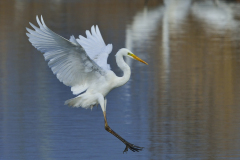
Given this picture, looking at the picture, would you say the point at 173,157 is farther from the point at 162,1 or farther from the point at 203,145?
the point at 162,1

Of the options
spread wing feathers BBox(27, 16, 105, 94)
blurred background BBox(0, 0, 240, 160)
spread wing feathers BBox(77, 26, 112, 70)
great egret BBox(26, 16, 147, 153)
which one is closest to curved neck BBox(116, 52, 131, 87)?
great egret BBox(26, 16, 147, 153)

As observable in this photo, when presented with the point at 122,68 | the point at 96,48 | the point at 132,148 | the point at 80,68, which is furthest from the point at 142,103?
the point at 132,148

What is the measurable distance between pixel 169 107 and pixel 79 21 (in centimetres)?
1036

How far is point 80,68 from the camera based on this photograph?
638cm

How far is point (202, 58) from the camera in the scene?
11.8 metres

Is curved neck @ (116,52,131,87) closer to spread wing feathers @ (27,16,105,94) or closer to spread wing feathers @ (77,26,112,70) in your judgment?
spread wing feathers @ (27,16,105,94)

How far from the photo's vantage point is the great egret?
5.92m

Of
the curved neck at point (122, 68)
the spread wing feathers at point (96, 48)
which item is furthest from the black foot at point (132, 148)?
the spread wing feathers at point (96, 48)

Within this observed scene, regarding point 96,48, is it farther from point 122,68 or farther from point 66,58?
point 66,58

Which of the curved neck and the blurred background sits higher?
the curved neck

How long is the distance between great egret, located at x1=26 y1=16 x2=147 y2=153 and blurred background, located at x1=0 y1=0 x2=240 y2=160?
40 centimetres

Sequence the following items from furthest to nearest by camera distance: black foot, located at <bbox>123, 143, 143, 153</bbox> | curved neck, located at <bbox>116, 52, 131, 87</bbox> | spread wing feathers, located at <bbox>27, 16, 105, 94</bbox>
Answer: curved neck, located at <bbox>116, 52, 131, 87</bbox>, black foot, located at <bbox>123, 143, 143, 153</bbox>, spread wing feathers, located at <bbox>27, 16, 105, 94</bbox>

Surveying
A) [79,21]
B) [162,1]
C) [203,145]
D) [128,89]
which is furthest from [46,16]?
[203,145]

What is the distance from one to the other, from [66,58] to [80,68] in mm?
272
